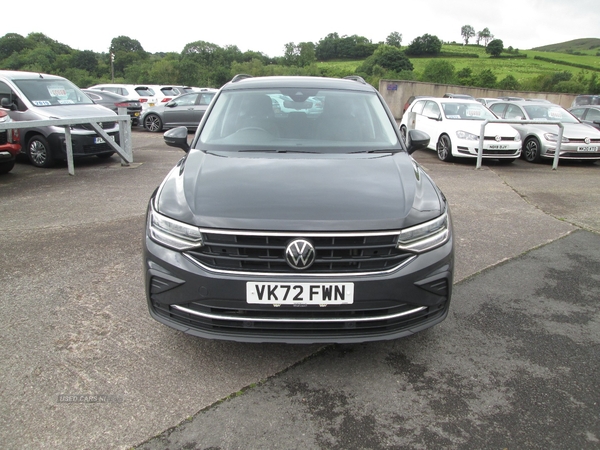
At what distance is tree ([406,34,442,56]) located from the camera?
8406cm

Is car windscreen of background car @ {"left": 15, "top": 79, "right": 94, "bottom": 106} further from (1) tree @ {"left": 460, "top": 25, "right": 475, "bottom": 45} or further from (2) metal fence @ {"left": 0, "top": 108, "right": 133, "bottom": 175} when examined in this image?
(1) tree @ {"left": 460, "top": 25, "right": 475, "bottom": 45}

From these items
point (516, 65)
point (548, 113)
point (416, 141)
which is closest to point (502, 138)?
point (548, 113)

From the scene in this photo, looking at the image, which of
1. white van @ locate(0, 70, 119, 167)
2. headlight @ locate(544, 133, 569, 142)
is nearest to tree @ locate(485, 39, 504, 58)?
headlight @ locate(544, 133, 569, 142)

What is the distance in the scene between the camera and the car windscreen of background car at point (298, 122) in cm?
383

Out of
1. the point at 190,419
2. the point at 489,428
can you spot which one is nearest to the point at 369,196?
the point at 489,428

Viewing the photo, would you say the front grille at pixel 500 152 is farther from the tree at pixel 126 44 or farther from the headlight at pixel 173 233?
the tree at pixel 126 44

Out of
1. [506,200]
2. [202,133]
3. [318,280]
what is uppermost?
[202,133]

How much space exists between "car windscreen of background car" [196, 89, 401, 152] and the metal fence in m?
5.35

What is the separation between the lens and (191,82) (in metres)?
61.2

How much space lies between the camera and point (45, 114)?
9484 millimetres

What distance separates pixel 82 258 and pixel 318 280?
3.03 meters

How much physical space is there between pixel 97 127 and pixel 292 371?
316 inches

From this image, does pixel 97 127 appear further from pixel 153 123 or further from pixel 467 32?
pixel 467 32

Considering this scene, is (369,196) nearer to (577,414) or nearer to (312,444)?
(312,444)
